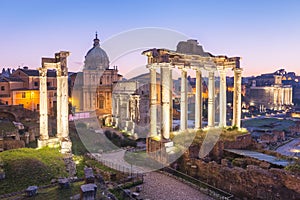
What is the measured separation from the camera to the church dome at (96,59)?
47.8 m

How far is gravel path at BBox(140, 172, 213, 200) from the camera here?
1291cm

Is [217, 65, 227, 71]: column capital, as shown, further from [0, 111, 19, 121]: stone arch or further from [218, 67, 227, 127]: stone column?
[0, 111, 19, 121]: stone arch

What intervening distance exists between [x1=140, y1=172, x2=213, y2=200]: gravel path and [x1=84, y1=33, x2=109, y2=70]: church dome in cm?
3530

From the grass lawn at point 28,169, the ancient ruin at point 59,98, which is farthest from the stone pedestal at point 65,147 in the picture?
the grass lawn at point 28,169

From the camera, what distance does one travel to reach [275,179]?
490 inches

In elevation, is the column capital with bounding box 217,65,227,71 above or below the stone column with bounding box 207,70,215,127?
above

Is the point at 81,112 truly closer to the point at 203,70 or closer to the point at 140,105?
the point at 140,105

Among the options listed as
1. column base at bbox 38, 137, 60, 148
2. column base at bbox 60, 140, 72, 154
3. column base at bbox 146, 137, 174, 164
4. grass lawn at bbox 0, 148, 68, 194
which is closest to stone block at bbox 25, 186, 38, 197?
grass lawn at bbox 0, 148, 68, 194

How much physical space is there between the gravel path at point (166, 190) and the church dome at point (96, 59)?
3530 cm

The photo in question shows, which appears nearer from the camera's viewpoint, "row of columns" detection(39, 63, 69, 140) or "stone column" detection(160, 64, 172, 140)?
"stone column" detection(160, 64, 172, 140)

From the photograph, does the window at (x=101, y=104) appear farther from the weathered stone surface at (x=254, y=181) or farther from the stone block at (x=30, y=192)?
the stone block at (x=30, y=192)

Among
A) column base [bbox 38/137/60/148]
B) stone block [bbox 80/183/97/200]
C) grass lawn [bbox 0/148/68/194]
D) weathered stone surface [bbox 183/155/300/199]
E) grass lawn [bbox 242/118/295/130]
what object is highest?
stone block [bbox 80/183/97/200]

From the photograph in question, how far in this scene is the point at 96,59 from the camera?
1918 inches

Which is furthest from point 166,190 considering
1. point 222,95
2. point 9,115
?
point 9,115
